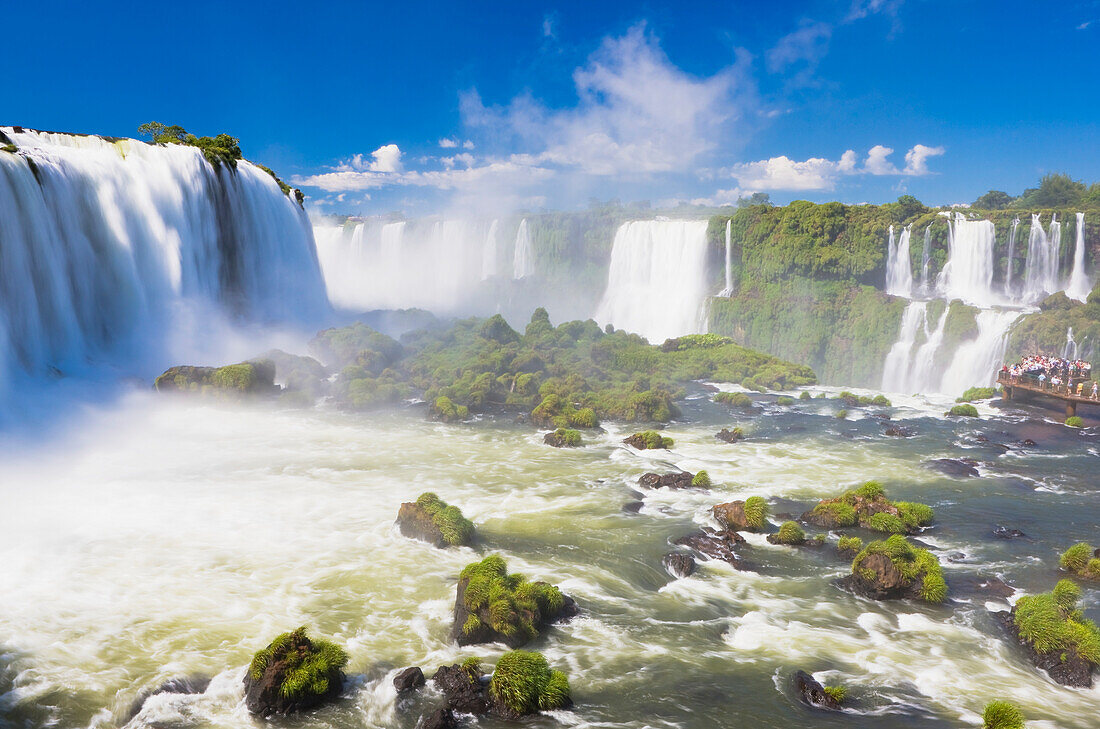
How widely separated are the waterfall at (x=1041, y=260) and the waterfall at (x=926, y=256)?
543cm

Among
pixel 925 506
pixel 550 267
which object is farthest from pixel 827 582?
pixel 550 267

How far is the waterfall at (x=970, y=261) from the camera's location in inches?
1665

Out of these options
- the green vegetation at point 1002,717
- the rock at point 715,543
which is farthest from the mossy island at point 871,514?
the green vegetation at point 1002,717

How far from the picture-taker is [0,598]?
10680 mm

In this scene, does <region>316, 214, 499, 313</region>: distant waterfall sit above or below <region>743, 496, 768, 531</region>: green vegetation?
above

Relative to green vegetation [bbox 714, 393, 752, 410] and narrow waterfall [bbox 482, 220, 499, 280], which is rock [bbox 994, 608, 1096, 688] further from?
narrow waterfall [bbox 482, 220, 499, 280]

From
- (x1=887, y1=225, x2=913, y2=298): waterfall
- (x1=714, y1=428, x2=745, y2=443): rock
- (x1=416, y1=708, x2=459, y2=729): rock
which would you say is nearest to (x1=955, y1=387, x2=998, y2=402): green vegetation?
(x1=714, y1=428, x2=745, y2=443): rock

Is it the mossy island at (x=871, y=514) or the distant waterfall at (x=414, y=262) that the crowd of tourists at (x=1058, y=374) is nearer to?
the mossy island at (x=871, y=514)

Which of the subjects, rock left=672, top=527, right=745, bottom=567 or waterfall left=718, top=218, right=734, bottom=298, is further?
waterfall left=718, top=218, right=734, bottom=298

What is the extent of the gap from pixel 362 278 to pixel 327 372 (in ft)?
168

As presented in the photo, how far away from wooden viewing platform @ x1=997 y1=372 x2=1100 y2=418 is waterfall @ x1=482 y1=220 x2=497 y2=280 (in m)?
54.4

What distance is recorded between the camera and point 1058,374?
89.7 feet

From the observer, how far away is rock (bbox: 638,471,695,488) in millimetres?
18109

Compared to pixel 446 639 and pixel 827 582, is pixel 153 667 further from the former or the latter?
pixel 827 582
